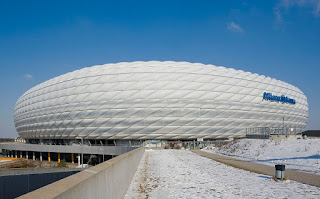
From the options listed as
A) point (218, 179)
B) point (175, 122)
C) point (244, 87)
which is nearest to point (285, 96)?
point (244, 87)

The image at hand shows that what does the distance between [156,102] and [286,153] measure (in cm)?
2439

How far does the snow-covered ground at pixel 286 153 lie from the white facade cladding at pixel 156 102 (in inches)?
691

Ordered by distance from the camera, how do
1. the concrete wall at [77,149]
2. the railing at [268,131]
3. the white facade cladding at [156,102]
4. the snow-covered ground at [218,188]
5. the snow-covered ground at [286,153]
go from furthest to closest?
1. the white facade cladding at [156,102]
2. the railing at [268,131]
3. the concrete wall at [77,149]
4. the snow-covered ground at [286,153]
5. the snow-covered ground at [218,188]

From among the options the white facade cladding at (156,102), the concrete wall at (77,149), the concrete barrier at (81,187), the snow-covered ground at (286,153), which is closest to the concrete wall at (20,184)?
the concrete barrier at (81,187)

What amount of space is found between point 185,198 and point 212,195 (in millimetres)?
845

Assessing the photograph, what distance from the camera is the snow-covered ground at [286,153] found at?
1485 centimetres

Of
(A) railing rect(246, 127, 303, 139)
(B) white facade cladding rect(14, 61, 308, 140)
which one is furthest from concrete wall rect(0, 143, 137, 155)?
(A) railing rect(246, 127, 303, 139)

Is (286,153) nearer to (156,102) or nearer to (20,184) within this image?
(20,184)

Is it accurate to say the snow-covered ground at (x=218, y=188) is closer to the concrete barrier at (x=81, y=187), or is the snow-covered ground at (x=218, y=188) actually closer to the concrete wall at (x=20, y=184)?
the concrete barrier at (x=81, y=187)

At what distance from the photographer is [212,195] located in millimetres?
7453

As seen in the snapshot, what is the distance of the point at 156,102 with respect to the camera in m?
41.4

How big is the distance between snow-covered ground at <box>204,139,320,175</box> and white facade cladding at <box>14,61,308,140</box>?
17549 millimetres

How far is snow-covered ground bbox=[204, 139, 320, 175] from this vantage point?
14848 mm

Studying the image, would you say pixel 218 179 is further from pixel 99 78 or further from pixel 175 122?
pixel 99 78
